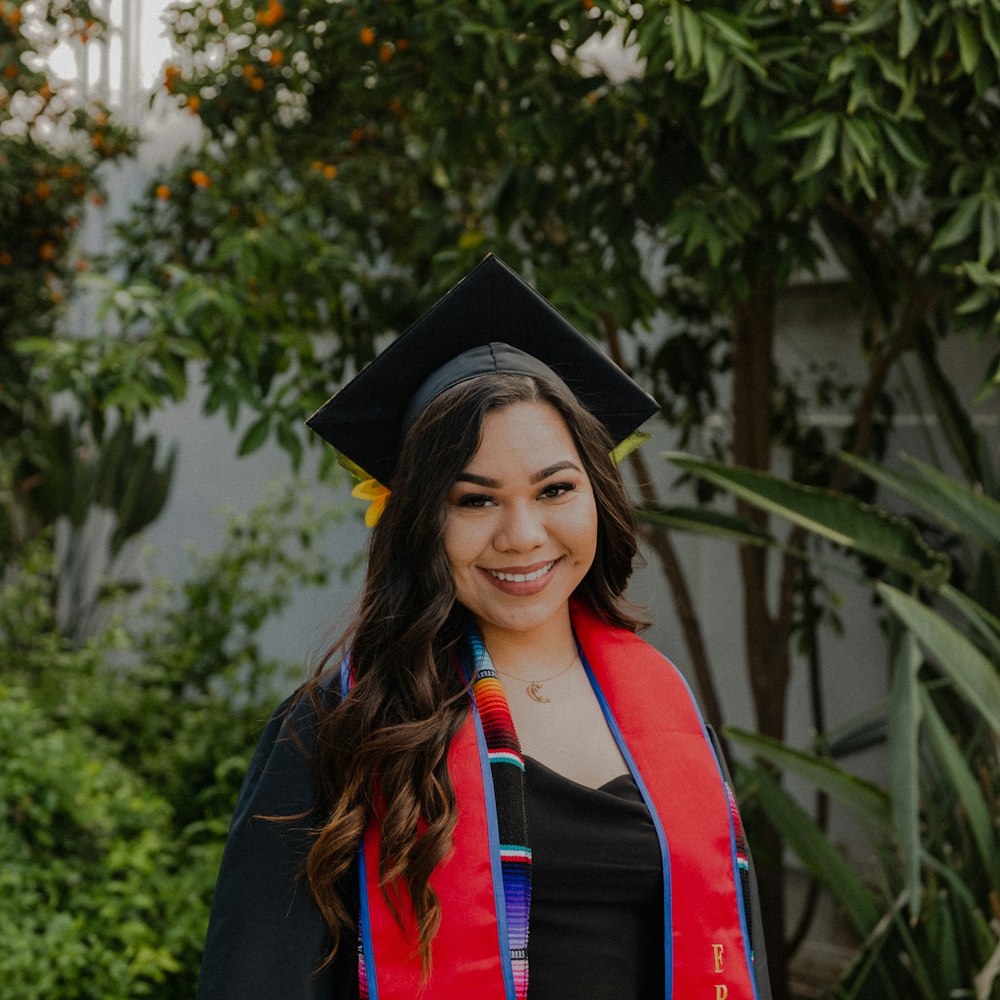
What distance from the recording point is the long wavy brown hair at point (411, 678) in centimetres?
133

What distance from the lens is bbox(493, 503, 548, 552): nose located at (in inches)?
55.9

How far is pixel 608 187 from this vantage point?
113 inches

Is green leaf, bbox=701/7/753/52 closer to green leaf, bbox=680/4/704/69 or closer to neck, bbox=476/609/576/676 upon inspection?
green leaf, bbox=680/4/704/69

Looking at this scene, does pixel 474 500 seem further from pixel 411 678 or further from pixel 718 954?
pixel 718 954

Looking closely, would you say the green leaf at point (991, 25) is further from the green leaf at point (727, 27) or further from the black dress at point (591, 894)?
the black dress at point (591, 894)

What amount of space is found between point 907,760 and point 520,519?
3.62 ft

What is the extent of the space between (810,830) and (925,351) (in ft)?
4.22

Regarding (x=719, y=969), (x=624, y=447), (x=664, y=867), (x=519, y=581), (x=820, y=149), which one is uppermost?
(x=820, y=149)

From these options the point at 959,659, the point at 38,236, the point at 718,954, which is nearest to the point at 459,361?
the point at 718,954

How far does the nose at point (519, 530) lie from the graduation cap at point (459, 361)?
0.17 m

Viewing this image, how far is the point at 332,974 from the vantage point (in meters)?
1.37

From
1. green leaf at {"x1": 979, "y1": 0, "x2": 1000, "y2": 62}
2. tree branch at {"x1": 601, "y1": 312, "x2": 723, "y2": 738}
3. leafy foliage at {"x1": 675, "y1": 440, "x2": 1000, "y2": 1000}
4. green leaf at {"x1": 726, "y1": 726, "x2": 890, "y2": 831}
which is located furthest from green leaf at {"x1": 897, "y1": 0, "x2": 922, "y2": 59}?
tree branch at {"x1": 601, "y1": 312, "x2": 723, "y2": 738}

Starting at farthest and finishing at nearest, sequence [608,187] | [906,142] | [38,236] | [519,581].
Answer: [38,236] < [608,187] < [906,142] < [519,581]

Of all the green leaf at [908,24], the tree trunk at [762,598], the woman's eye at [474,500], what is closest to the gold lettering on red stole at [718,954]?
the woman's eye at [474,500]
